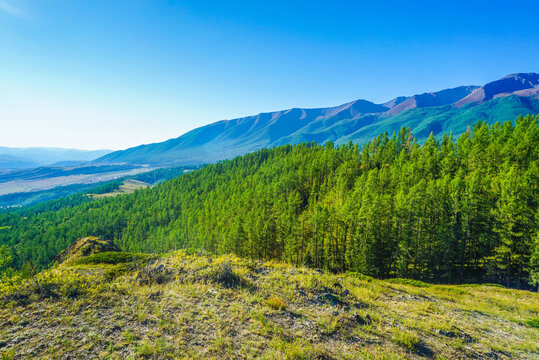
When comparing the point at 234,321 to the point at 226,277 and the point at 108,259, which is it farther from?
the point at 108,259

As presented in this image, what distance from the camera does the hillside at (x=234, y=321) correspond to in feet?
31.8

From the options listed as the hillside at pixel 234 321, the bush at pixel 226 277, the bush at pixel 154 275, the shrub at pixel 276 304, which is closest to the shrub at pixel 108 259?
the bush at pixel 154 275

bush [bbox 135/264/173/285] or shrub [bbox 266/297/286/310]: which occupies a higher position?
bush [bbox 135/264/173/285]

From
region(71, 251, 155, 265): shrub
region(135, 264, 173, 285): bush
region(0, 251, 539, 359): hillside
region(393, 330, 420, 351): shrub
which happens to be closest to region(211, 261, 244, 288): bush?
region(0, 251, 539, 359): hillside

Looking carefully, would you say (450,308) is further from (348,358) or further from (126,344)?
(126,344)

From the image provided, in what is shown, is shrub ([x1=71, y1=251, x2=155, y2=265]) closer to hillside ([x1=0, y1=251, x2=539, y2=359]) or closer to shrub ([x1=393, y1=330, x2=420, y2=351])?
hillside ([x1=0, y1=251, x2=539, y2=359])

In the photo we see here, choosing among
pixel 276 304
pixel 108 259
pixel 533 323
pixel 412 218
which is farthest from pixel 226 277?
pixel 412 218

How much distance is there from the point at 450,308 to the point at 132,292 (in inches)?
975

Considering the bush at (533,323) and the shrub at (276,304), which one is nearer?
the shrub at (276,304)

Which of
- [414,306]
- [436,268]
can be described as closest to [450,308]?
[414,306]

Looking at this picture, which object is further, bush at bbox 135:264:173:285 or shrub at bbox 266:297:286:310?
bush at bbox 135:264:173:285

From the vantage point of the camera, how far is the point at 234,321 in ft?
38.9

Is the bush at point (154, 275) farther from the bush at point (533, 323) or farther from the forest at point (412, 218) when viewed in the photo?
the forest at point (412, 218)

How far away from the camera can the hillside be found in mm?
9688
